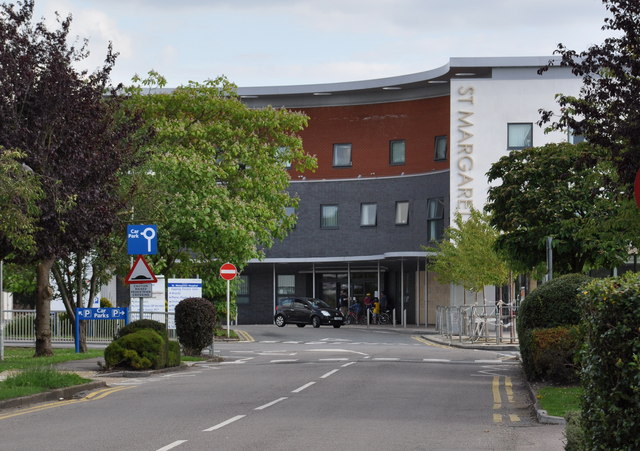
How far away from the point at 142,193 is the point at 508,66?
27.6 metres

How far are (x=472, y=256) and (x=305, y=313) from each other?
12431 millimetres

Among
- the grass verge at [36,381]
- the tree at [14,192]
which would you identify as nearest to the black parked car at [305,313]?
the tree at [14,192]

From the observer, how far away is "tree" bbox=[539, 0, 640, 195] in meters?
16.6

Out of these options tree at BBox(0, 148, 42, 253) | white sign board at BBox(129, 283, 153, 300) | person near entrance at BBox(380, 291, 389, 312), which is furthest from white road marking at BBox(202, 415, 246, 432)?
person near entrance at BBox(380, 291, 389, 312)

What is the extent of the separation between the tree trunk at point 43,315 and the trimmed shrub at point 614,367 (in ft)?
77.4

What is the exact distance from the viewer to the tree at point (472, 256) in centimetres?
4594

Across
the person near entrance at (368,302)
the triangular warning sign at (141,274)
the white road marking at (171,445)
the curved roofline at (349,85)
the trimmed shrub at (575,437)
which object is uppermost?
the curved roofline at (349,85)

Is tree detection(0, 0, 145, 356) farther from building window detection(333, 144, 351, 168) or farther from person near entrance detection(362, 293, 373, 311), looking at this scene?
building window detection(333, 144, 351, 168)

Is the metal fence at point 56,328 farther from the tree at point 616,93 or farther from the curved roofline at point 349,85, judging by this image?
the curved roofline at point 349,85

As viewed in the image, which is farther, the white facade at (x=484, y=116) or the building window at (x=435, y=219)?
the building window at (x=435, y=219)

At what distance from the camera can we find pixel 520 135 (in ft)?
180

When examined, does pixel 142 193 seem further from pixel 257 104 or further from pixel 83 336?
pixel 257 104

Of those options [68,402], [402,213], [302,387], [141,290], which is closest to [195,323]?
[141,290]

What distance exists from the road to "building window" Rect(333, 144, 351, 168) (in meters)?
34.4
